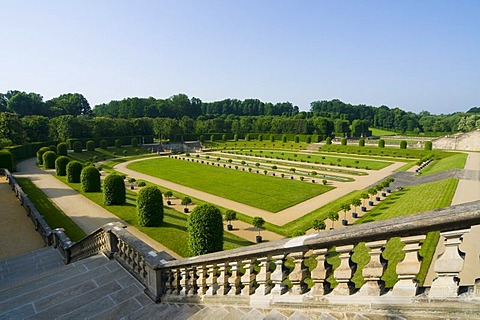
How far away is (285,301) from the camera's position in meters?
3.30

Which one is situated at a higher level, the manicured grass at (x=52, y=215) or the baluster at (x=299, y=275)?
the baluster at (x=299, y=275)

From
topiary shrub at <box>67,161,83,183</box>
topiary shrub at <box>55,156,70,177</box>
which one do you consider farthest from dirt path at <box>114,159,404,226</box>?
topiary shrub at <box>55,156,70,177</box>

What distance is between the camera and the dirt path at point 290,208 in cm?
1905

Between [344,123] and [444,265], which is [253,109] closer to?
[344,123]

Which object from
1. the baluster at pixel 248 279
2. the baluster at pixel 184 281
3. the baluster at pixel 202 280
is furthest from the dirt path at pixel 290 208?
the baluster at pixel 248 279

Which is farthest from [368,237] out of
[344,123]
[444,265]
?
[344,123]

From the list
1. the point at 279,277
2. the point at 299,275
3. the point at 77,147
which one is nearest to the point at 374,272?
the point at 299,275

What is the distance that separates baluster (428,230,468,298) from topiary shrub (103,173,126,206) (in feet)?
68.1

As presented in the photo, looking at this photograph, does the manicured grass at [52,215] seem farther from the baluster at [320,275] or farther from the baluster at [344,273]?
the baluster at [344,273]

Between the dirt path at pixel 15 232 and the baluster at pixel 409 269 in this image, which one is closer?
the baluster at pixel 409 269

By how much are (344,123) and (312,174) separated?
207 ft

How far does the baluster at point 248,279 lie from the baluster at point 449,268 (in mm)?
2187

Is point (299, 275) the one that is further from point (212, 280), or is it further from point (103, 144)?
point (103, 144)

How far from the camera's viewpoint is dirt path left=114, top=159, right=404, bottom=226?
62.5ft
